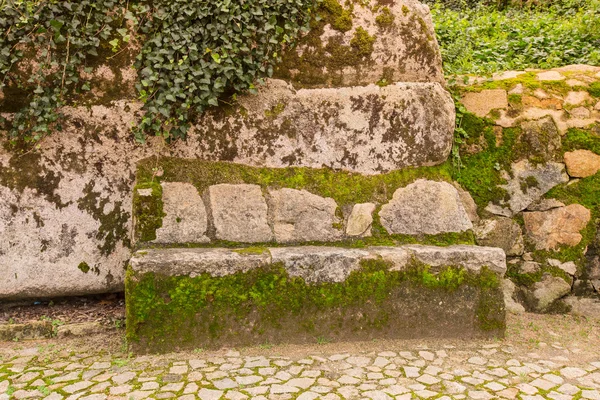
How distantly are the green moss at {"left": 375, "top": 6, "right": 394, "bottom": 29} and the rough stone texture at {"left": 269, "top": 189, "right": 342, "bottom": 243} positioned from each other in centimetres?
129

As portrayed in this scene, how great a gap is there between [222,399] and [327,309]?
0.88 m

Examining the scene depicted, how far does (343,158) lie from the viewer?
11.8ft

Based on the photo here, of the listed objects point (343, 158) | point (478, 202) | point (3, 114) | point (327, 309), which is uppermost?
point (3, 114)

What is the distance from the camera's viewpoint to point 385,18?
3645 millimetres

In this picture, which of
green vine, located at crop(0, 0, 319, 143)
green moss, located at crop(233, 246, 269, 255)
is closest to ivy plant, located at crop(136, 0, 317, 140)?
green vine, located at crop(0, 0, 319, 143)

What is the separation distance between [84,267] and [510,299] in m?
3.00

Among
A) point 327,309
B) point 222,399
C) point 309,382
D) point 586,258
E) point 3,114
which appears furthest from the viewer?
point 586,258

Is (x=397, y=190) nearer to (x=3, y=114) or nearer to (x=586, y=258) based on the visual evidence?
(x=586, y=258)

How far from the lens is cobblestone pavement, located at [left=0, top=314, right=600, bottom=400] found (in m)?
2.52

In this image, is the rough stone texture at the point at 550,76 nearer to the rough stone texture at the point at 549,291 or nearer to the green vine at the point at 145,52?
the rough stone texture at the point at 549,291

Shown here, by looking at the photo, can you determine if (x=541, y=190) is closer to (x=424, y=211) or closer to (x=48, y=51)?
(x=424, y=211)

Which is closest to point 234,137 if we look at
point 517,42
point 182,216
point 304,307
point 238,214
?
point 238,214

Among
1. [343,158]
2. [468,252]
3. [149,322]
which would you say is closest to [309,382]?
[149,322]

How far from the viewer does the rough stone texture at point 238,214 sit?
3260mm
